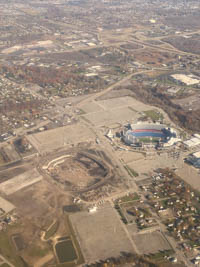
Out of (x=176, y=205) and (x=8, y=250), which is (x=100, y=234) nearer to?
(x=8, y=250)

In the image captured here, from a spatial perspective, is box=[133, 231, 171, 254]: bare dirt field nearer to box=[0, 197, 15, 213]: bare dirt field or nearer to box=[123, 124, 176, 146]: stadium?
box=[0, 197, 15, 213]: bare dirt field

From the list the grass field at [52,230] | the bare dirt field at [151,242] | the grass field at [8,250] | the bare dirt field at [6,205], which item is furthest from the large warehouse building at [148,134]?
the grass field at [8,250]

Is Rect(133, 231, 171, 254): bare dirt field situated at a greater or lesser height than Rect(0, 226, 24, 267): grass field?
greater

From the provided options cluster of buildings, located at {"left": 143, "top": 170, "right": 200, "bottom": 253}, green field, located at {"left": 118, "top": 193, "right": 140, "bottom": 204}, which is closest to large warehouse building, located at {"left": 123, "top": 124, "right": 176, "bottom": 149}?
cluster of buildings, located at {"left": 143, "top": 170, "right": 200, "bottom": 253}

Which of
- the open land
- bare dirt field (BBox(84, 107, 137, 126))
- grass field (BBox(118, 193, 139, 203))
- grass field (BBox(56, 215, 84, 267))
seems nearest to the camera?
grass field (BBox(56, 215, 84, 267))

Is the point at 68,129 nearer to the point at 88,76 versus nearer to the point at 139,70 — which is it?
Answer: the point at 88,76

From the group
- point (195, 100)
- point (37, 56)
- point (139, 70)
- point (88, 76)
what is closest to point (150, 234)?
point (195, 100)
